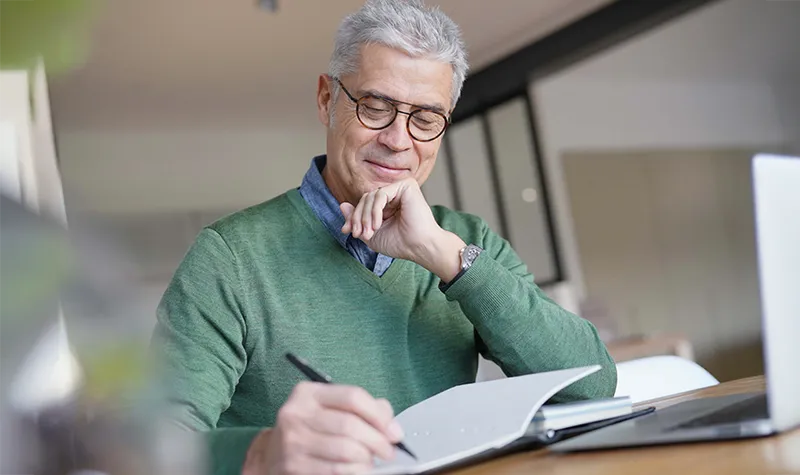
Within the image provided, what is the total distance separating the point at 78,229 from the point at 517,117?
563 cm

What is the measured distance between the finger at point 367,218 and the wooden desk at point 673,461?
503 mm

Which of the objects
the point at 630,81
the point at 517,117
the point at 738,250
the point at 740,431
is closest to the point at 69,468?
the point at 740,431

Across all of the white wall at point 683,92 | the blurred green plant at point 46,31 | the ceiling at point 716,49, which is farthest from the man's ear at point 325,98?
the white wall at point 683,92

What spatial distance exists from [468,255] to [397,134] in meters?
0.32

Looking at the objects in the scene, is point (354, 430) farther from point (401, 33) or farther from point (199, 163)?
point (199, 163)

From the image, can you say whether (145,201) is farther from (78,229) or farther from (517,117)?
(78,229)

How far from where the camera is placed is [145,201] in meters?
6.41

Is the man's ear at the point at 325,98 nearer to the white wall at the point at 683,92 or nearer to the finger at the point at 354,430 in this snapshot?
the finger at the point at 354,430

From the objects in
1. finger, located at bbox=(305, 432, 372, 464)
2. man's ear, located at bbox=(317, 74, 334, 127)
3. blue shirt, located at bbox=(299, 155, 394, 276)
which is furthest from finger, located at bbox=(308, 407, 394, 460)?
man's ear, located at bbox=(317, 74, 334, 127)

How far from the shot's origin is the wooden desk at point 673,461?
2.20 feet

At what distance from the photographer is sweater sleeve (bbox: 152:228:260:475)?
114 cm

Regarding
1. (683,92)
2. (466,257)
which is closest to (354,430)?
(466,257)

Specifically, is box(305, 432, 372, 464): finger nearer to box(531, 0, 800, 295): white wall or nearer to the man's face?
the man's face

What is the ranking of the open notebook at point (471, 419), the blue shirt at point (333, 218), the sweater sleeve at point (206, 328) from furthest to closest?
the blue shirt at point (333, 218) < the sweater sleeve at point (206, 328) < the open notebook at point (471, 419)
